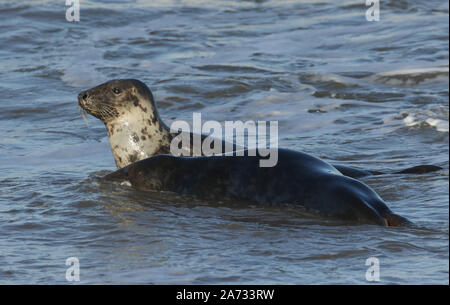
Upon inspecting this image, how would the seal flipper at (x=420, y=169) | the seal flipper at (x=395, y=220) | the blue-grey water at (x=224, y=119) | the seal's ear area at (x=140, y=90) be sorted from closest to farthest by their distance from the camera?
the blue-grey water at (x=224, y=119) → the seal flipper at (x=395, y=220) → the seal flipper at (x=420, y=169) → the seal's ear area at (x=140, y=90)

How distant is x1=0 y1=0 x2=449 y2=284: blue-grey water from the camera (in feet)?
15.1

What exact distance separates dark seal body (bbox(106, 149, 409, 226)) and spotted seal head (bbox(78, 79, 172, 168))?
2.78ft

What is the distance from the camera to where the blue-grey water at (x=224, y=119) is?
4.59 metres

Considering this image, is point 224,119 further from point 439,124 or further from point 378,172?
point 378,172

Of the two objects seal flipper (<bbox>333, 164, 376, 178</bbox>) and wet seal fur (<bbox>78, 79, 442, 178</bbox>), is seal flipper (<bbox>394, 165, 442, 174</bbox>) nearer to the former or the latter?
seal flipper (<bbox>333, 164, 376, 178</bbox>)

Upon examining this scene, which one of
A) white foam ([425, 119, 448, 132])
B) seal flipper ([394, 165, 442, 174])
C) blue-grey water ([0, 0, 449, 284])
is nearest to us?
blue-grey water ([0, 0, 449, 284])

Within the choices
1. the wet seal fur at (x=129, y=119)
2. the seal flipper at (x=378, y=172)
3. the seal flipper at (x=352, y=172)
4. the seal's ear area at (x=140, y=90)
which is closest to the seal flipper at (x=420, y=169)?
the seal flipper at (x=378, y=172)

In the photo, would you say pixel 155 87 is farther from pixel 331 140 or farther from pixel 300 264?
pixel 300 264

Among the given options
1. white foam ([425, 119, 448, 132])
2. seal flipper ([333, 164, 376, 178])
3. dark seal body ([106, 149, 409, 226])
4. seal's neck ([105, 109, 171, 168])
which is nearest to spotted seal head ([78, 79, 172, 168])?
seal's neck ([105, 109, 171, 168])

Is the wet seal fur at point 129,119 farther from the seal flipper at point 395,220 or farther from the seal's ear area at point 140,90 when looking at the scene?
the seal flipper at point 395,220

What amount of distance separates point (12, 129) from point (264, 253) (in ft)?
14.9

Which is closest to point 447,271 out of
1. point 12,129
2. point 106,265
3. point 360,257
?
point 360,257

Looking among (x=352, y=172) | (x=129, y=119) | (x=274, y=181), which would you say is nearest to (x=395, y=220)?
(x=274, y=181)

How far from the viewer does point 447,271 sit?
4.26 m
